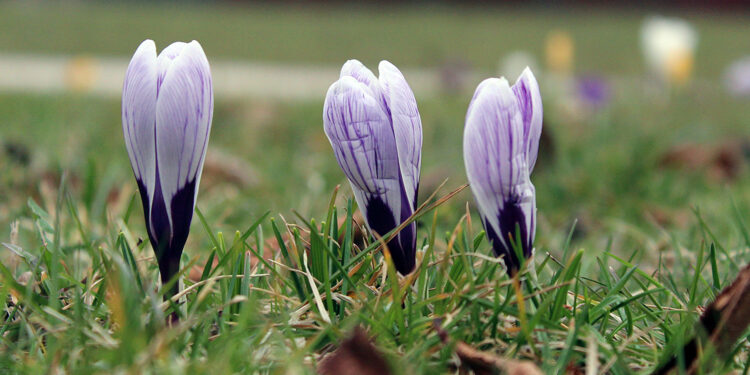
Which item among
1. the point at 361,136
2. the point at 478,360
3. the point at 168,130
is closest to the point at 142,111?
the point at 168,130

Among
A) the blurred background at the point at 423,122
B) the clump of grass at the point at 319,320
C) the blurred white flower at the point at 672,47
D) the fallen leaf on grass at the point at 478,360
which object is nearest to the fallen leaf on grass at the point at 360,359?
the clump of grass at the point at 319,320

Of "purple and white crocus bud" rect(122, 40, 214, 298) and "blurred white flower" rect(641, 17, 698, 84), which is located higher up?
"purple and white crocus bud" rect(122, 40, 214, 298)

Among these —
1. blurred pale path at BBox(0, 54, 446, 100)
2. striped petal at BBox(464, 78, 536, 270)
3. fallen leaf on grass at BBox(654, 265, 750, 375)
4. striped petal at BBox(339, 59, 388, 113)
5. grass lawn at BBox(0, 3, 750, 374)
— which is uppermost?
striped petal at BBox(339, 59, 388, 113)

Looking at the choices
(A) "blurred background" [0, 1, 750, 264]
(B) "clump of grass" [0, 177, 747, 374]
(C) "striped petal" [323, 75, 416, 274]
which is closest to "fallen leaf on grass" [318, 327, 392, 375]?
(B) "clump of grass" [0, 177, 747, 374]

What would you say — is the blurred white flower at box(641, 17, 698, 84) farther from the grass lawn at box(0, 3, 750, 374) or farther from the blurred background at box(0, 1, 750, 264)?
the grass lawn at box(0, 3, 750, 374)

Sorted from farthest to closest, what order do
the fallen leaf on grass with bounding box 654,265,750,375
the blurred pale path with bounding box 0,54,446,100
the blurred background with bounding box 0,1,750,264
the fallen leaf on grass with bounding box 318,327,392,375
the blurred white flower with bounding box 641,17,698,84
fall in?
the blurred pale path with bounding box 0,54,446,100 → the blurred white flower with bounding box 641,17,698,84 → the blurred background with bounding box 0,1,750,264 → the fallen leaf on grass with bounding box 654,265,750,375 → the fallen leaf on grass with bounding box 318,327,392,375

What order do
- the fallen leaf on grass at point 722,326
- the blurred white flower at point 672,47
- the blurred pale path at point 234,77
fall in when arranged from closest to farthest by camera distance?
the fallen leaf on grass at point 722,326, the blurred white flower at point 672,47, the blurred pale path at point 234,77

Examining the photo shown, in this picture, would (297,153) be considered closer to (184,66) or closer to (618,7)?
(184,66)

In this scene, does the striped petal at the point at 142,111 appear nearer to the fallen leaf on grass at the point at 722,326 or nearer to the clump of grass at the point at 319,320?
the clump of grass at the point at 319,320
